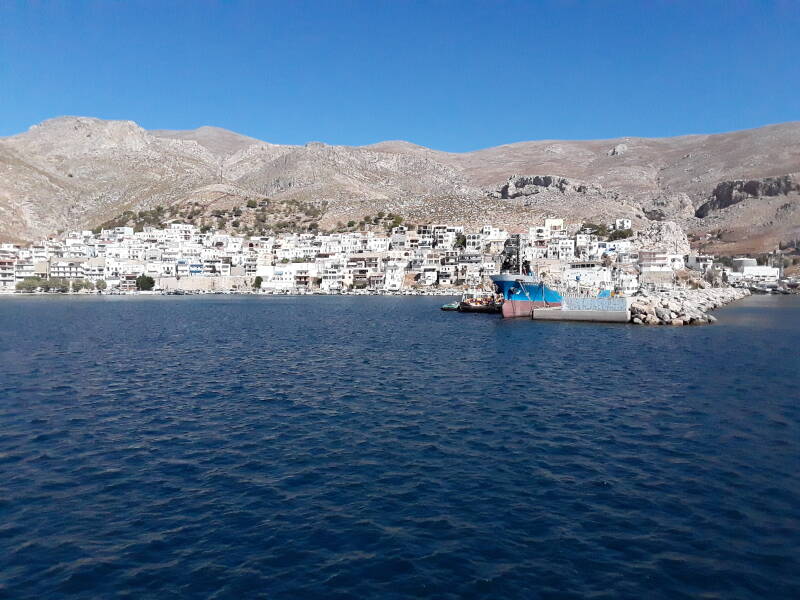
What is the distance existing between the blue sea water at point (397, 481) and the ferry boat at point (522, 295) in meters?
35.6

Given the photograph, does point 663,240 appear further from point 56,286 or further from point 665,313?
point 56,286

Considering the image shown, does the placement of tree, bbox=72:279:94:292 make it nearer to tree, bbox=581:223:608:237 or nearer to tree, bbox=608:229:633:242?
tree, bbox=608:229:633:242

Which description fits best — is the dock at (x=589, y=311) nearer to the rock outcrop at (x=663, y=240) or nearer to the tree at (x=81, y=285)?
the rock outcrop at (x=663, y=240)

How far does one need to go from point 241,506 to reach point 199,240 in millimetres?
160328

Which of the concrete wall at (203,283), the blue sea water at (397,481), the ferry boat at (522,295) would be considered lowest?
the blue sea water at (397,481)

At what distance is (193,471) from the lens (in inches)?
540

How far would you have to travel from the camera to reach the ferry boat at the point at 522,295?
64.8 metres

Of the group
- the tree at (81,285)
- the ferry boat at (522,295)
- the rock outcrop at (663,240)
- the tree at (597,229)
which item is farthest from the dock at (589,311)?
the tree at (81,285)

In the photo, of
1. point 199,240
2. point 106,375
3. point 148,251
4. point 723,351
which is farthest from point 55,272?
point 723,351

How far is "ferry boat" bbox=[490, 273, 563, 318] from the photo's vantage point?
6475cm

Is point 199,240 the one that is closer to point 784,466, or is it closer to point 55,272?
point 55,272

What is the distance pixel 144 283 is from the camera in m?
133

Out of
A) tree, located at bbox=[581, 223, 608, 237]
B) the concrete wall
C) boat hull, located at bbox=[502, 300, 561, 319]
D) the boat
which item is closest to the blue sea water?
boat hull, located at bbox=[502, 300, 561, 319]

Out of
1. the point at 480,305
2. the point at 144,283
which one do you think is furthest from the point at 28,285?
the point at 480,305
